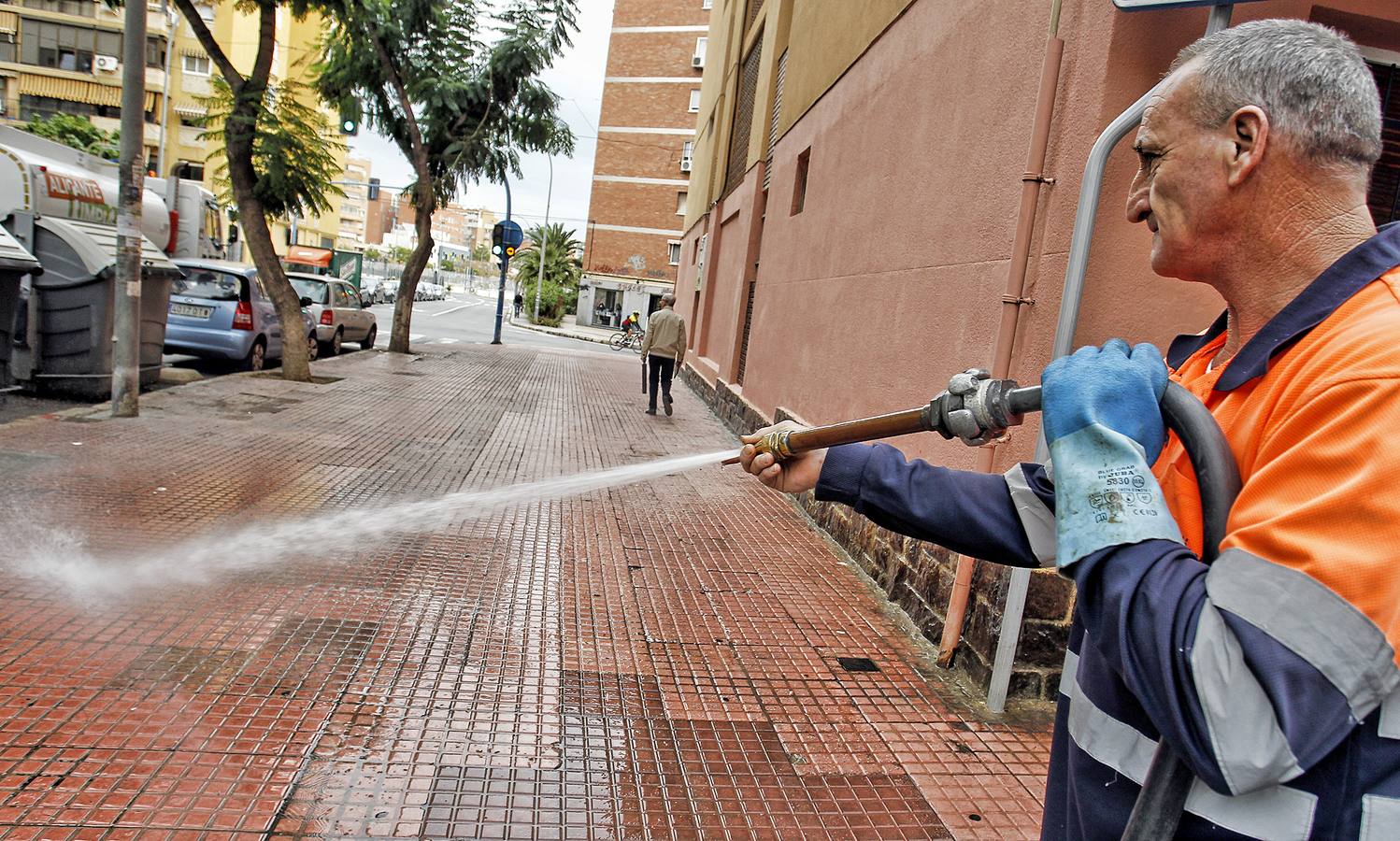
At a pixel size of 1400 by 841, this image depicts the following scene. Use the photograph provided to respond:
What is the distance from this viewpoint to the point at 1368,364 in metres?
1.01

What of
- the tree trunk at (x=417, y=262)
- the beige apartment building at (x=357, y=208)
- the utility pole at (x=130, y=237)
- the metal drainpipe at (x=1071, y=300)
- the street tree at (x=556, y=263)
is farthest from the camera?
the beige apartment building at (x=357, y=208)

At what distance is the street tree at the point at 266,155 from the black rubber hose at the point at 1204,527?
12491mm

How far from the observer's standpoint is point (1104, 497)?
114 cm

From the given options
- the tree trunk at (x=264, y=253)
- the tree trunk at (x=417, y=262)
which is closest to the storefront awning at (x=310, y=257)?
the tree trunk at (x=417, y=262)

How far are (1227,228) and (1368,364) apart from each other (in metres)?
0.33

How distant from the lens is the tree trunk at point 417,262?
62.7 feet

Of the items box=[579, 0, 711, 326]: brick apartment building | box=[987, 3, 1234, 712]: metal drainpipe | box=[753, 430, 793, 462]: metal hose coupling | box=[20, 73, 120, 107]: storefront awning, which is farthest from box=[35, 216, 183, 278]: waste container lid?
box=[20, 73, 120, 107]: storefront awning

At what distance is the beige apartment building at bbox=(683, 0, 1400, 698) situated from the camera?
4.22 m

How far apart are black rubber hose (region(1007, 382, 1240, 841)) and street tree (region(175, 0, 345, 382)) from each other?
41.0 feet

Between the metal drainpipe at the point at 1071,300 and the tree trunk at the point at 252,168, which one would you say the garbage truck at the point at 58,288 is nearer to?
the tree trunk at the point at 252,168

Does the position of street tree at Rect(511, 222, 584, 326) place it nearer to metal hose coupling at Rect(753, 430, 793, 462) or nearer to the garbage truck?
the garbage truck

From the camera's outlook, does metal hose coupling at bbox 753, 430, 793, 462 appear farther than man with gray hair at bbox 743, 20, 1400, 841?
Yes

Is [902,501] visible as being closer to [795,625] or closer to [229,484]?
[795,625]

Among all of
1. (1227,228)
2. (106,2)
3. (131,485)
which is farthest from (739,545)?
(106,2)
